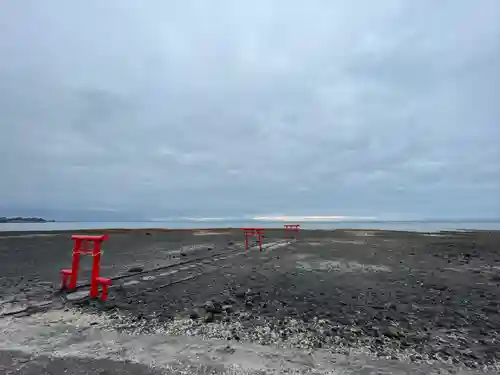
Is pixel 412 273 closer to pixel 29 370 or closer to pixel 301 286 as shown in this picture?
pixel 301 286

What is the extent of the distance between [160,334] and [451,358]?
5271 millimetres

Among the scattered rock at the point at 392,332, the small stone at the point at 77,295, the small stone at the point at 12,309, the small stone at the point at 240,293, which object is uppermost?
the small stone at the point at 77,295

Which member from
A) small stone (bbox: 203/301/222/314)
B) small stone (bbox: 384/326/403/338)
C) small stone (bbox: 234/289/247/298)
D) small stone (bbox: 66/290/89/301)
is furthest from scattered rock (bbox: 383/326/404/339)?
small stone (bbox: 66/290/89/301)

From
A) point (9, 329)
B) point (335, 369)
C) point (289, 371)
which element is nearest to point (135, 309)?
point (9, 329)

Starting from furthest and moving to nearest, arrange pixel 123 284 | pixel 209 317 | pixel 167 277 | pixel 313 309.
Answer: pixel 167 277 < pixel 123 284 < pixel 313 309 < pixel 209 317

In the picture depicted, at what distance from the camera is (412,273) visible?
13633 millimetres

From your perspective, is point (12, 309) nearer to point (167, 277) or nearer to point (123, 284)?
point (123, 284)

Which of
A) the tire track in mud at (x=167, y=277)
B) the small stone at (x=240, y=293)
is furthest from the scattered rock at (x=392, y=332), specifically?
the tire track in mud at (x=167, y=277)

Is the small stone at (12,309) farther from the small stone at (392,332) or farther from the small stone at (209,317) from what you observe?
the small stone at (392,332)

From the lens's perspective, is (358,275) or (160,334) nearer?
(160,334)

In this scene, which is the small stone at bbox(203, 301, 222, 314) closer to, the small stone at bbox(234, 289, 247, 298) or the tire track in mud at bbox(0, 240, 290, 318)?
the small stone at bbox(234, 289, 247, 298)

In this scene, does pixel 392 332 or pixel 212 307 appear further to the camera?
pixel 212 307

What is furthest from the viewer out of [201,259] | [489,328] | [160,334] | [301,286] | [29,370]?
[201,259]

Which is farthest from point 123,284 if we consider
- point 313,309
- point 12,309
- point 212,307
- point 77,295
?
point 313,309
